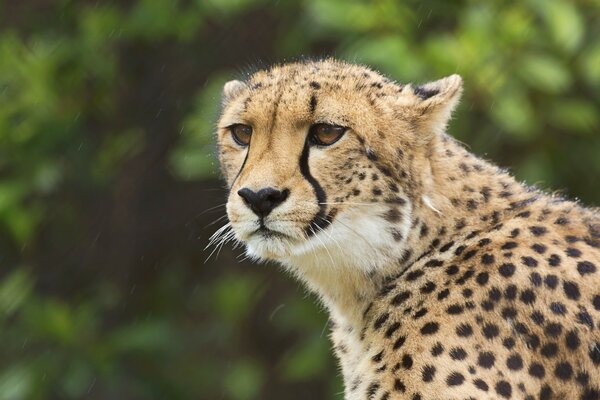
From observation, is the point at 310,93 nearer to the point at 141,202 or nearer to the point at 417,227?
the point at 417,227

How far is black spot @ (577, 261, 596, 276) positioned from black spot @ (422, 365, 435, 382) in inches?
16.7

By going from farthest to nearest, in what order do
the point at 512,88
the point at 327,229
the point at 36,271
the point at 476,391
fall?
the point at 36,271 → the point at 512,88 → the point at 327,229 → the point at 476,391

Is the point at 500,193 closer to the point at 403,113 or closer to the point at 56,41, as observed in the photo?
the point at 403,113

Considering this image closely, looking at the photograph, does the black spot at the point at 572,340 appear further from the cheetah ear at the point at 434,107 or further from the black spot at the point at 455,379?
the cheetah ear at the point at 434,107

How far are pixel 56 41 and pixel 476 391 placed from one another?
12.5ft

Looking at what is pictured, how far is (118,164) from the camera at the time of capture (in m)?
6.20

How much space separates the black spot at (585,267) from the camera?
9.89 ft

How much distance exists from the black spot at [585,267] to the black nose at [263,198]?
70cm

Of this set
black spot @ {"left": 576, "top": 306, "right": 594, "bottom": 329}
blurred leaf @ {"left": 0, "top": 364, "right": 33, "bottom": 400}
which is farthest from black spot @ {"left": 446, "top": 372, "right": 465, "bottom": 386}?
blurred leaf @ {"left": 0, "top": 364, "right": 33, "bottom": 400}

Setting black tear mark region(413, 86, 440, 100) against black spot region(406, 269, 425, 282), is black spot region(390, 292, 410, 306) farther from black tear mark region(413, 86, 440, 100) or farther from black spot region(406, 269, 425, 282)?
black tear mark region(413, 86, 440, 100)

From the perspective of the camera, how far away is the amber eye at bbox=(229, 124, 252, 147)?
327 centimetres

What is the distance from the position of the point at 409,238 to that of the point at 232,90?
70cm

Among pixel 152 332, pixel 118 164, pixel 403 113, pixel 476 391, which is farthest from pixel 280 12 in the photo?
pixel 476 391

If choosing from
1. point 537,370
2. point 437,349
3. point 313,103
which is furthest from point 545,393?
point 313,103
